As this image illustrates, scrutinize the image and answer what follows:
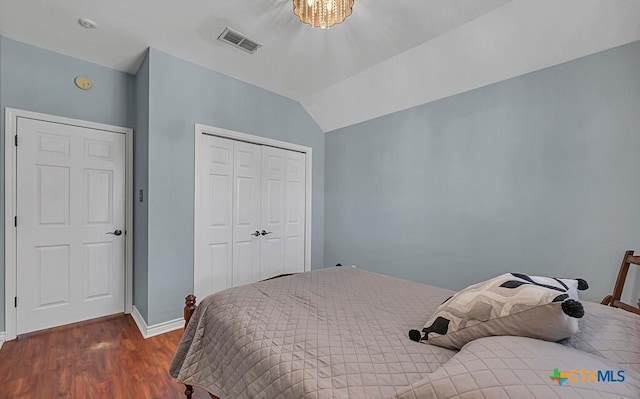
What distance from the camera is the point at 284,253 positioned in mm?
3604

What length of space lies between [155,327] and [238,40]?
103 inches

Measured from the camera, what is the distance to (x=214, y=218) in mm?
2939

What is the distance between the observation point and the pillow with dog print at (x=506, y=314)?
78 cm

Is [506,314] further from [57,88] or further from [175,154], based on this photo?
[57,88]

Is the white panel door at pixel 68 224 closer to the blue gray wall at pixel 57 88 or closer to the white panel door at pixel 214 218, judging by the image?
the blue gray wall at pixel 57 88

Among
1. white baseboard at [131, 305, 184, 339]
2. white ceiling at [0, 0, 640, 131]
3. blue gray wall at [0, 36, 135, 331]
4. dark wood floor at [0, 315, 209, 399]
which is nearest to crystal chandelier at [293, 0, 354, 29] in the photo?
white ceiling at [0, 0, 640, 131]

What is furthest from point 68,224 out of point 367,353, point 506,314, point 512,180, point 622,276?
point 622,276

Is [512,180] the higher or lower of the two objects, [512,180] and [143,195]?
the higher

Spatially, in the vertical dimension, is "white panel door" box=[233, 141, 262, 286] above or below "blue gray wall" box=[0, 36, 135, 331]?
below

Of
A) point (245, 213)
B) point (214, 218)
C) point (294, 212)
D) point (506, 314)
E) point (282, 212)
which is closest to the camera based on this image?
point (506, 314)

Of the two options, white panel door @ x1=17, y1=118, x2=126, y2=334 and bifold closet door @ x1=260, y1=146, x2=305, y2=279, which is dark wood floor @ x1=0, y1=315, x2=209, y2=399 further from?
bifold closet door @ x1=260, y1=146, x2=305, y2=279

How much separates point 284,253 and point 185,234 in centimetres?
131

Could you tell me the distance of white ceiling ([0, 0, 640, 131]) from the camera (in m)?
1.88

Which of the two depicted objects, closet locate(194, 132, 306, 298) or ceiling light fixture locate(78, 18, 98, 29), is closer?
ceiling light fixture locate(78, 18, 98, 29)
